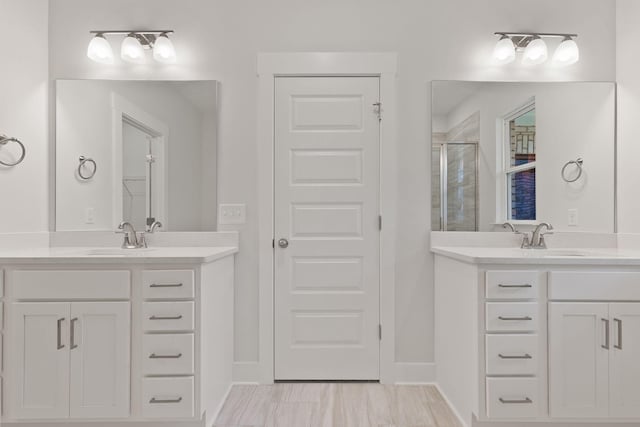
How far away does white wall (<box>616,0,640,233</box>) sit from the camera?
7.68ft

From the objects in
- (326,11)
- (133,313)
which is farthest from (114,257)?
(326,11)

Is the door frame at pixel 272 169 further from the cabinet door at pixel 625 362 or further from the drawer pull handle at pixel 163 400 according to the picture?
the cabinet door at pixel 625 362

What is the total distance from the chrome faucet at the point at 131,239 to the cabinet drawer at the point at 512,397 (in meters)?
2.06

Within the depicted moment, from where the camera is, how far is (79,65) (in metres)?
2.51

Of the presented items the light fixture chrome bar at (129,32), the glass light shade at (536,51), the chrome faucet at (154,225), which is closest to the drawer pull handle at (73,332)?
the chrome faucet at (154,225)

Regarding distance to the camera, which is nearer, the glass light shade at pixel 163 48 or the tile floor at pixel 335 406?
the tile floor at pixel 335 406

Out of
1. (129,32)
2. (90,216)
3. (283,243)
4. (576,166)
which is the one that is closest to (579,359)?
(576,166)

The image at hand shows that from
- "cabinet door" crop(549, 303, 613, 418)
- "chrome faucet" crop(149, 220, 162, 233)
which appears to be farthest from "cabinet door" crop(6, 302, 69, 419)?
"cabinet door" crop(549, 303, 613, 418)

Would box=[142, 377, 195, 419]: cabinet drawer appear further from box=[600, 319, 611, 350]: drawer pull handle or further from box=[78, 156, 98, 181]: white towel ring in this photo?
box=[600, 319, 611, 350]: drawer pull handle

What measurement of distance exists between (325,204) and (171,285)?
107cm

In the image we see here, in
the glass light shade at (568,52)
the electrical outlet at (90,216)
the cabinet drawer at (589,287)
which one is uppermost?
the glass light shade at (568,52)

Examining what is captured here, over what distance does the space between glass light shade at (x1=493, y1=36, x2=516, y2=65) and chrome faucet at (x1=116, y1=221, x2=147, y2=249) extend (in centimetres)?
248

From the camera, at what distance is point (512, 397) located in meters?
1.82

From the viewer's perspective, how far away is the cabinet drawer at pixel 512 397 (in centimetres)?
182
